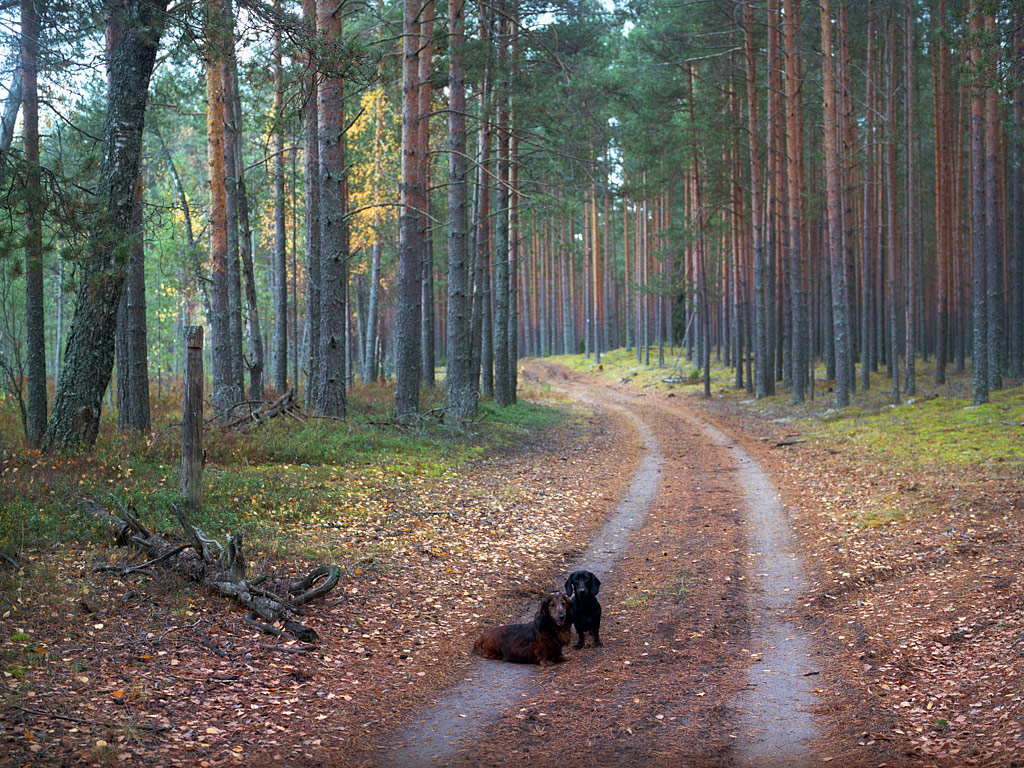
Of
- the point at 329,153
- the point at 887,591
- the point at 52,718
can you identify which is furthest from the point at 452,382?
the point at 52,718

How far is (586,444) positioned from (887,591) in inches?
461

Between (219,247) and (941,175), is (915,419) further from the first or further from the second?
(219,247)

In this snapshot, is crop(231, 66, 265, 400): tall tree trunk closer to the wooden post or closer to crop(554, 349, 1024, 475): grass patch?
the wooden post

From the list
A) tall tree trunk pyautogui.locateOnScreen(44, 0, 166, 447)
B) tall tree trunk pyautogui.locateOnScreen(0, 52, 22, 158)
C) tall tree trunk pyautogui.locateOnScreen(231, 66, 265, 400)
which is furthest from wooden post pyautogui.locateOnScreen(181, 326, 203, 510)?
tall tree trunk pyautogui.locateOnScreen(231, 66, 265, 400)

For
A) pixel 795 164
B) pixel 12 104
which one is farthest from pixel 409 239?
pixel 795 164

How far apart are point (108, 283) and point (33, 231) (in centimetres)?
243

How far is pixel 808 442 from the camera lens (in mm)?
18766

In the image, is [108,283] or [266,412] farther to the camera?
[266,412]

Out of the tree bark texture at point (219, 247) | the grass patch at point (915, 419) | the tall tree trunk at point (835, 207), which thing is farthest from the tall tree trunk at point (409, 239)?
the tall tree trunk at point (835, 207)

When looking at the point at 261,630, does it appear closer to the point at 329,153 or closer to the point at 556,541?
the point at 556,541

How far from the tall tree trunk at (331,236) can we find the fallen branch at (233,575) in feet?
26.9

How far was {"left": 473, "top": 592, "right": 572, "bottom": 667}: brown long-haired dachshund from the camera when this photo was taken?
635 cm

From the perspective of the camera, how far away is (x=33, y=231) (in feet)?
24.1

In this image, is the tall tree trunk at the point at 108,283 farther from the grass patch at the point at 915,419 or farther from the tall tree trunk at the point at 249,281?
the grass patch at the point at 915,419
